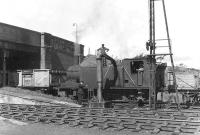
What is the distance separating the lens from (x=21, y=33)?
4678cm

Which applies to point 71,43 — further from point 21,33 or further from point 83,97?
point 83,97

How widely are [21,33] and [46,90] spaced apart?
620 inches

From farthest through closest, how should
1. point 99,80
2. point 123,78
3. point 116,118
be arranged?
point 123,78 → point 99,80 → point 116,118

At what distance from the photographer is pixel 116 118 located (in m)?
14.8

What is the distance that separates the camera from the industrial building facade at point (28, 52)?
43312 millimetres

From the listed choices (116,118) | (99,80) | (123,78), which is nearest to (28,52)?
(99,80)

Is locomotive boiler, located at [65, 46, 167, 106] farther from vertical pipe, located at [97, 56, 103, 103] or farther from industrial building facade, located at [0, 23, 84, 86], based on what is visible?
industrial building facade, located at [0, 23, 84, 86]

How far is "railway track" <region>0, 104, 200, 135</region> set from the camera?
1315cm

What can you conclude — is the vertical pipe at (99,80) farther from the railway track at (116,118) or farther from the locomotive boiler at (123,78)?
the railway track at (116,118)

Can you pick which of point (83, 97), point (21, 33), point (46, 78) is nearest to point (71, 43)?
point (21, 33)

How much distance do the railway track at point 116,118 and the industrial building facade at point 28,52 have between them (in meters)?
23.7

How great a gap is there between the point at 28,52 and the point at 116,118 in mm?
36182

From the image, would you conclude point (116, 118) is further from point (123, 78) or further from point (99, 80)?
point (123, 78)

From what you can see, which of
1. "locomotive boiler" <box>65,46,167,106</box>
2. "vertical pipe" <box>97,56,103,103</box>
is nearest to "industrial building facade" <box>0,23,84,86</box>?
"locomotive boiler" <box>65,46,167,106</box>
